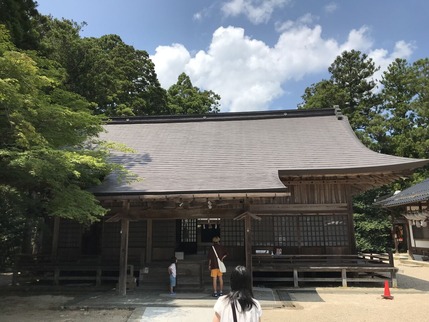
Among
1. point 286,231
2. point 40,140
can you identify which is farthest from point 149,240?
point 40,140

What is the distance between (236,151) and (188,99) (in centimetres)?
2463

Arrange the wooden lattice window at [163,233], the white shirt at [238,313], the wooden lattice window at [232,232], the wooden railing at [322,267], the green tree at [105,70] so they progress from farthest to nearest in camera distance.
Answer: the green tree at [105,70] → the wooden lattice window at [163,233] → the wooden lattice window at [232,232] → the wooden railing at [322,267] → the white shirt at [238,313]

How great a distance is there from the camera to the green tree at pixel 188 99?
115 feet

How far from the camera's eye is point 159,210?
31.7 feet

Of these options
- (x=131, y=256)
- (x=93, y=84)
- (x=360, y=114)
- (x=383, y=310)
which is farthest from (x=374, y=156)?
(x=360, y=114)

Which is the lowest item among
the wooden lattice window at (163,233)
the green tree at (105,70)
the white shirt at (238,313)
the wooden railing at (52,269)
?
the wooden railing at (52,269)

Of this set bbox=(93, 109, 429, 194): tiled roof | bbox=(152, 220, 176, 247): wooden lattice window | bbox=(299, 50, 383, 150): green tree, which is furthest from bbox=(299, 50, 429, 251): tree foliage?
bbox=(152, 220, 176, 247): wooden lattice window

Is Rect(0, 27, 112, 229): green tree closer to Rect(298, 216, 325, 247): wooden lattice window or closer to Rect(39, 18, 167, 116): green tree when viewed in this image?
Rect(298, 216, 325, 247): wooden lattice window

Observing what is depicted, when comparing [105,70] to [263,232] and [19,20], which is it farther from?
[263,232]

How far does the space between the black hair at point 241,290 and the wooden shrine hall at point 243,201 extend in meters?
5.87

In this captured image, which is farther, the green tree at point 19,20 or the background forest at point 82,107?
the green tree at point 19,20

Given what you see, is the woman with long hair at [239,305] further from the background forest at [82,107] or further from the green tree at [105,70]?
the green tree at [105,70]

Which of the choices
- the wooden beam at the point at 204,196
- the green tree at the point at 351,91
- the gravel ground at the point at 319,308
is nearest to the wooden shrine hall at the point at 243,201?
the wooden beam at the point at 204,196

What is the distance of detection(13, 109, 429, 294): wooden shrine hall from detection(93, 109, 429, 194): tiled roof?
4cm
